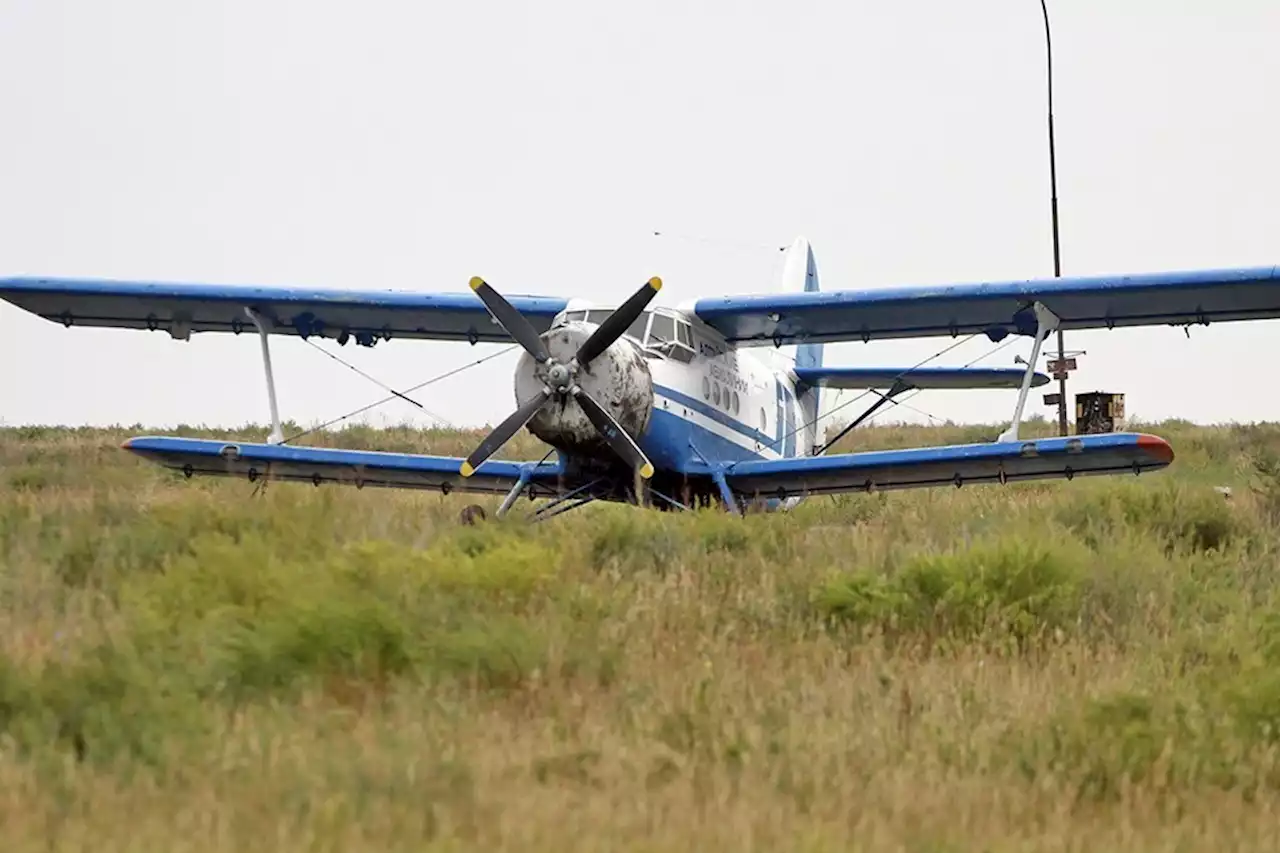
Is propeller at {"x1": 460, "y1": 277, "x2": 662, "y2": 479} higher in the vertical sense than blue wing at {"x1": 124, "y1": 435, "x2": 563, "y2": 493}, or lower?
higher

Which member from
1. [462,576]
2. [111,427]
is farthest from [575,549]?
[111,427]

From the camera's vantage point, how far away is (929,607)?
27.1 feet

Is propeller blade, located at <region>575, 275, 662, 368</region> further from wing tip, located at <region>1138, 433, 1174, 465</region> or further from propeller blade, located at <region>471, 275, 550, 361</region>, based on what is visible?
wing tip, located at <region>1138, 433, 1174, 465</region>

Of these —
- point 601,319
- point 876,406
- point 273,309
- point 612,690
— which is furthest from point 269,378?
point 612,690

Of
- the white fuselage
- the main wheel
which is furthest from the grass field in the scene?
the white fuselage

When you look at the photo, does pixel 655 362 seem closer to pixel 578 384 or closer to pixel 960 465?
pixel 578 384

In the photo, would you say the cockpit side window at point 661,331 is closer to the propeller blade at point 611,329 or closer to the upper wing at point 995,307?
the upper wing at point 995,307

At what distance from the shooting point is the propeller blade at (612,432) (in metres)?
13.9

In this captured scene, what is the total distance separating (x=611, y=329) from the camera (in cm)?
1396

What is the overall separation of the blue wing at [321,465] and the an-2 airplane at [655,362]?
0.02m

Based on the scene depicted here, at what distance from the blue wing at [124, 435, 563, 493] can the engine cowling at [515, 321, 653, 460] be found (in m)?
1.43

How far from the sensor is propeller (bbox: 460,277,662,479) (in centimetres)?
1385

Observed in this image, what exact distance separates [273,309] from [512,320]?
444 cm

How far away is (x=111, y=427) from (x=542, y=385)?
28121 mm
